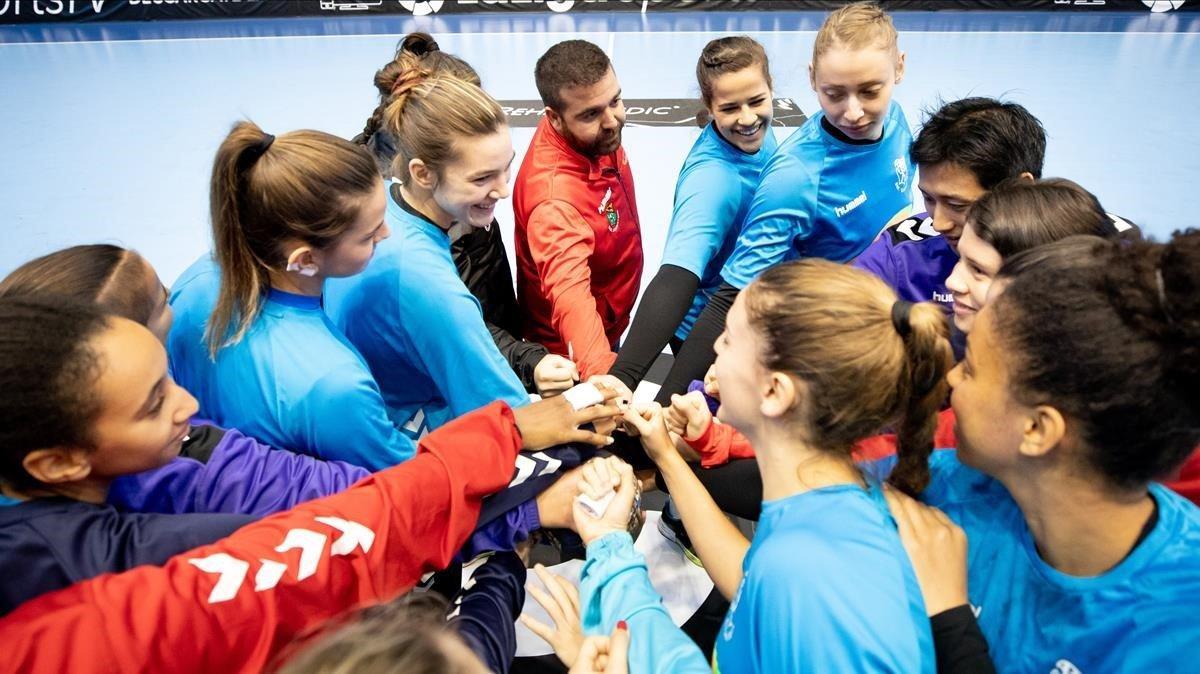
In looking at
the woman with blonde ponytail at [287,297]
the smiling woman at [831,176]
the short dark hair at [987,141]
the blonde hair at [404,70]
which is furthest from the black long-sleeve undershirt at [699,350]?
the blonde hair at [404,70]

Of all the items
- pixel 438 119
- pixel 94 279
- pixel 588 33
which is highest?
pixel 438 119

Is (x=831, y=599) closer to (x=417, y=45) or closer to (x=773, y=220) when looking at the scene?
(x=773, y=220)

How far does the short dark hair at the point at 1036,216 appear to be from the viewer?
1718 mm

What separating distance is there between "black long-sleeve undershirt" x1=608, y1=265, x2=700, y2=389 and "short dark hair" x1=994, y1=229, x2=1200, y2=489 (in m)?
1.28

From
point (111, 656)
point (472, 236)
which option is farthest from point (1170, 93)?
point (111, 656)

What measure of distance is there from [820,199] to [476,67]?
24.8ft

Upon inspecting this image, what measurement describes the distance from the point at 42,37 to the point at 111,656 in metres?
13.0

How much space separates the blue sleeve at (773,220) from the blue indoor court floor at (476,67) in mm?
1195

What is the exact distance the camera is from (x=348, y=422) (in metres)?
1.67

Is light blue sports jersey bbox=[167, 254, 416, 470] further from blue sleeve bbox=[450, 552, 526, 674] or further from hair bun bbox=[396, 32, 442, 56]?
hair bun bbox=[396, 32, 442, 56]

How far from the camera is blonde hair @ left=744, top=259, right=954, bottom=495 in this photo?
4.32 ft

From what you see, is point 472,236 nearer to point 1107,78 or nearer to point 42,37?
point 1107,78

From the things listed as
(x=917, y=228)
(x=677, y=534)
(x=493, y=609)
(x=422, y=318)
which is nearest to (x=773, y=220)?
(x=917, y=228)

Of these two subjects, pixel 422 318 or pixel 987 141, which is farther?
pixel 987 141
